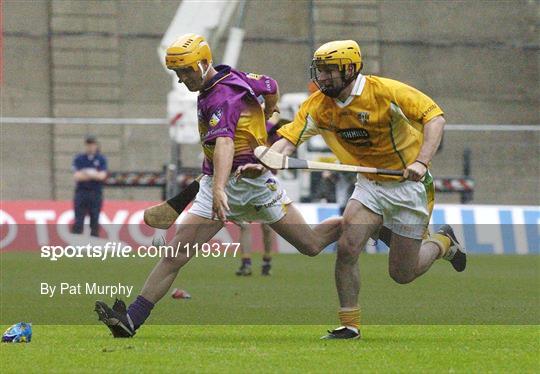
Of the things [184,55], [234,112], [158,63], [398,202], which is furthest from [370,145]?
[158,63]

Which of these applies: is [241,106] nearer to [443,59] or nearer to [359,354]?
[359,354]

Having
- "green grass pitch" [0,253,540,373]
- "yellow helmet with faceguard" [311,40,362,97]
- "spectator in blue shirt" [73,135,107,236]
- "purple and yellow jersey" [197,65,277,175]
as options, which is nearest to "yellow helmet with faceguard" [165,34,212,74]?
"purple and yellow jersey" [197,65,277,175]

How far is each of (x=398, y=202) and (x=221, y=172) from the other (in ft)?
4.66

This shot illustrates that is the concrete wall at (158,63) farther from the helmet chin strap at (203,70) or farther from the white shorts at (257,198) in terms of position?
the helmet chin strap at (203,70)

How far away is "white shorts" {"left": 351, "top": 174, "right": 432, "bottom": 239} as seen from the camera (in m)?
10.5

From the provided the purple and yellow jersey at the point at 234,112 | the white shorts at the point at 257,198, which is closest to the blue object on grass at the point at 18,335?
the white shorts at the point at 257,198

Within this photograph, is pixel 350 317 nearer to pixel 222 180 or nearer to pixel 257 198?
pixel 257 198

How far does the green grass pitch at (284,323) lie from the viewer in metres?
8.75

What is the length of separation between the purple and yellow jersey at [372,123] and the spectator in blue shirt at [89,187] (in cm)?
1386

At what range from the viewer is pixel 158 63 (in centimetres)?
3331

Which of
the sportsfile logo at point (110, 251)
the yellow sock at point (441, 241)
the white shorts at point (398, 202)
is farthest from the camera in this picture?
the sportsfile logo at point (110, 251)

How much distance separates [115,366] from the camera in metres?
8.45

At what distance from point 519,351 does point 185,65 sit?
2.97 meters

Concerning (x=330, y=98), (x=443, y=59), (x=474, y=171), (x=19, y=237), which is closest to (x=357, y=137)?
(x=330, y=98)
